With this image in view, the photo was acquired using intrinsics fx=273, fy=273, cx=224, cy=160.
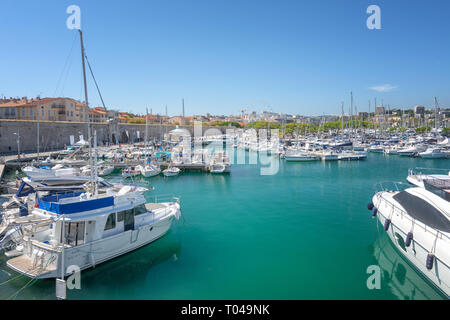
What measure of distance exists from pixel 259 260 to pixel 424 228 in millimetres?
5341

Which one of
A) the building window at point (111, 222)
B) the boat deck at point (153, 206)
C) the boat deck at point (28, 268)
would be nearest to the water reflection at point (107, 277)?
the boat deck at point (28, 268)

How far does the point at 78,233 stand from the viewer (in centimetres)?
880

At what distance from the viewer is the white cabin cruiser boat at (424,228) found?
24.4ft

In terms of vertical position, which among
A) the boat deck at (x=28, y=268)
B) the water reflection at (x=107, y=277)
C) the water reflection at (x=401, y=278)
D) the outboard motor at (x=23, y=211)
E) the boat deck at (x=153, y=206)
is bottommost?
the water reflection at (x=401, y=278)

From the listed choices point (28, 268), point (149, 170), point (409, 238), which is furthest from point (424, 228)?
point (149, 170)

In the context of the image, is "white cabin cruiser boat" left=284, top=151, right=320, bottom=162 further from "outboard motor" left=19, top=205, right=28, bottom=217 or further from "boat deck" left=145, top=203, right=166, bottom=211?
"outboard motor" left=19, top=205, right=28, bottom=217

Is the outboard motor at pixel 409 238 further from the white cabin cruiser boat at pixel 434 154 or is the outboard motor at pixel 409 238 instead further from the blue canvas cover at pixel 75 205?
the white cabin cruiser boat at pixel 434 154

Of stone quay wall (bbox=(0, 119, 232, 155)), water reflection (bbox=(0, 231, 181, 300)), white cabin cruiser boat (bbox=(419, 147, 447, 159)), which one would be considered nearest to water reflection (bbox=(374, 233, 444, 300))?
water reflection (bbox=(0, 231, 181, 300))

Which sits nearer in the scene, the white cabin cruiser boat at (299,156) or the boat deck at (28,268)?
the boat deck at (28,268)

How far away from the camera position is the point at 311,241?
37.6ft

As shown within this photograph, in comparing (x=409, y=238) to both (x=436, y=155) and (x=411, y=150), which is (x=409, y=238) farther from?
(x=411, y=150)

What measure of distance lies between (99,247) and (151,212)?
8.88ft

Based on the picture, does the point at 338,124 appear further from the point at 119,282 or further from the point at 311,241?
the point at 119,282
